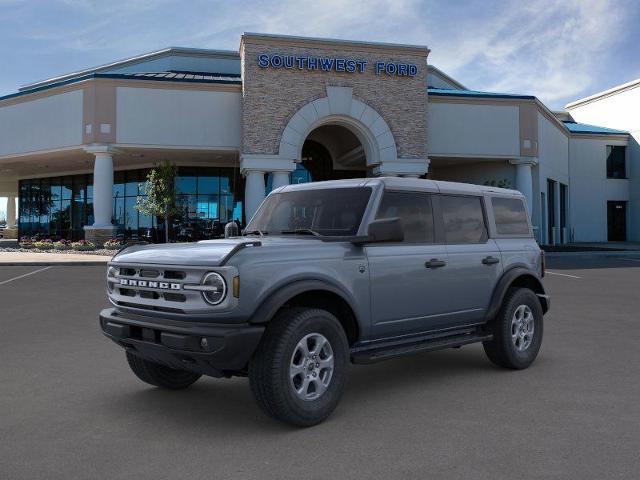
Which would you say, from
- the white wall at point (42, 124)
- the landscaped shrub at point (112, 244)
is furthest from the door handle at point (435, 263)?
the white wall at point (42, 124)

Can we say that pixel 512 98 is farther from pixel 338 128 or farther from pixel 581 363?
pixel 581 363

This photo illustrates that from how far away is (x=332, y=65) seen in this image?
28.1m

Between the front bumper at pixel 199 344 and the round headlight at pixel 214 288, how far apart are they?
7.2 inches

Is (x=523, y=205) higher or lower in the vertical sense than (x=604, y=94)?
lower

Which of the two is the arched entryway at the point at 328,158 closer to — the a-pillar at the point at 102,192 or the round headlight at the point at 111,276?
the a-pillar at the point at 102,192

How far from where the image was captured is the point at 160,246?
16.3ft

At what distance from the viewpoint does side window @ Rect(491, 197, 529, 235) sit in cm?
646

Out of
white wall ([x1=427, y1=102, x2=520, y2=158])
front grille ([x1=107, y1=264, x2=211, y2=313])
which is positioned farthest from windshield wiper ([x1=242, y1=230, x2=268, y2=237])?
white wall ([x1=427, y1=102, x2=520, y2=158])

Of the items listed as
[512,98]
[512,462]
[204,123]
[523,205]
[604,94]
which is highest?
[604,94]

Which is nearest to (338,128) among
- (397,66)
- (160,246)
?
(397,66)

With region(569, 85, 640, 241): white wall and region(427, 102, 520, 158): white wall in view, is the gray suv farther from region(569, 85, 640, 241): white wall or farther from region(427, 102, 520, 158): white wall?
region(569, 85, 640, 241): white wall

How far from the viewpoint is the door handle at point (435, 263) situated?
5.38m

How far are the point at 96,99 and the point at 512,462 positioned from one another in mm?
28325

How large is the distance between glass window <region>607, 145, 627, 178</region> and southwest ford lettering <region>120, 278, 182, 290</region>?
45.7 m
